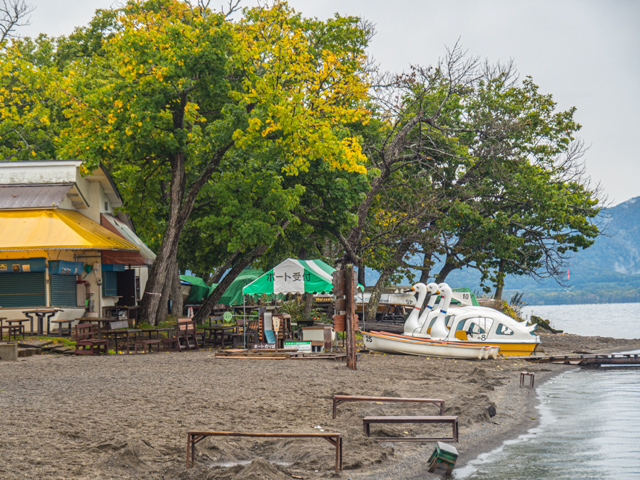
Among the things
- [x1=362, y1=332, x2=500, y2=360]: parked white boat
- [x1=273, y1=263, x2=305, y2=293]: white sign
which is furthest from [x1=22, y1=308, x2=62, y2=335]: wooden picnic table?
[x1=362, y1=332, x2=500, y2=360]: parked white boat

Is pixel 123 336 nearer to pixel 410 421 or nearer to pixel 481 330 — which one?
pixel 481 330

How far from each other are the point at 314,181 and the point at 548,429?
1695cm

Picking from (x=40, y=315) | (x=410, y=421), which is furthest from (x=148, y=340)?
(x=410, y=421)

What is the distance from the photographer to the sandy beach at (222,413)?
827 centimetres

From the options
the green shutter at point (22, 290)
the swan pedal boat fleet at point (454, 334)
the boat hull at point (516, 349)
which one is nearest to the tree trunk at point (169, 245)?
the green shutter at point (22, 290)

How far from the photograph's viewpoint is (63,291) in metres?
25.5

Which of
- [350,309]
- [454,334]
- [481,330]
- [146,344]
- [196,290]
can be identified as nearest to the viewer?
[350,309]

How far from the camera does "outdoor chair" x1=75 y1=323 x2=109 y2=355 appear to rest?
67.9 feet

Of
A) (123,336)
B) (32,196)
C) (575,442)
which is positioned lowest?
(575,442)

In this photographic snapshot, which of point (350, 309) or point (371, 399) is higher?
point (350, 309)

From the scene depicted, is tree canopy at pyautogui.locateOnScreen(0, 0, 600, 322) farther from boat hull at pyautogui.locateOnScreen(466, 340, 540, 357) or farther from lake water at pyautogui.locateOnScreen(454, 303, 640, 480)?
lake water at pyautogui.locateOnScreen(454, 303, 640, 480)

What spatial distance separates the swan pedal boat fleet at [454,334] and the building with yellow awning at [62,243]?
1051 cm

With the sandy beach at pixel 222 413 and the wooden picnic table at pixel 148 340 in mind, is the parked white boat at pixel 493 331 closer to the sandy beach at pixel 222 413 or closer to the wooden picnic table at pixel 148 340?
the sandy beach at pixel 222 413

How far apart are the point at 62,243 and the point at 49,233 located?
2.81 ft
